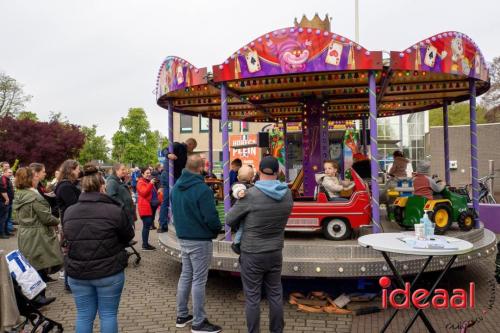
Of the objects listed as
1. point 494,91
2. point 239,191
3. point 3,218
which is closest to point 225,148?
point 239,191

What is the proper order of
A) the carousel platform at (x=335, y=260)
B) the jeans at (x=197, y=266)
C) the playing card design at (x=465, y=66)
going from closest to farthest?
the jeans at (x=197, y=266), the carousel platform at (x=335, y=260), the playing card design at (x=465, y=66)

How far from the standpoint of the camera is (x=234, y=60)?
18.7ft

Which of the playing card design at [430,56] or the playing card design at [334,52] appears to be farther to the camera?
the playing card design at [430,56]

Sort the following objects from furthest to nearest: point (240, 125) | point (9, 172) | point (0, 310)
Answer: point (240, 125), point (9, 172), point (0, 310)

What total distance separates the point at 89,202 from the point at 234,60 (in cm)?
304

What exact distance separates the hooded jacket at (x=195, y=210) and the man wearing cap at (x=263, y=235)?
45 centimetres

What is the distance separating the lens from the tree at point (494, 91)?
30.5 metres

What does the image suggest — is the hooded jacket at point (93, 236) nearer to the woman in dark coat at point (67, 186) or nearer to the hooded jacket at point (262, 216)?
the hooded jacket at point (262, 216)

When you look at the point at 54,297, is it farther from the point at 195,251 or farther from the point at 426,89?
the point at 426,89

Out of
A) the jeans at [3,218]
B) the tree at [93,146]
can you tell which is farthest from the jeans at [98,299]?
the tree at [93,146]

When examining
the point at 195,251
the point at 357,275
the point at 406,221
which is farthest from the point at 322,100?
the point at 195,251

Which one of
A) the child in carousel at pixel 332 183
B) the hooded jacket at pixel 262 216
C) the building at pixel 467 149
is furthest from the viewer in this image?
the building at pixel 467 149

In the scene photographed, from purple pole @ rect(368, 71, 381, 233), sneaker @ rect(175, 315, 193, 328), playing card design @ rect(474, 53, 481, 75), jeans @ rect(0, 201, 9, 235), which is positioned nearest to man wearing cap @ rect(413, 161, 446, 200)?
purple pole @ rect(368, 71, 381, 233)

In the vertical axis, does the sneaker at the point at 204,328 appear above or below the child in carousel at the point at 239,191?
below
